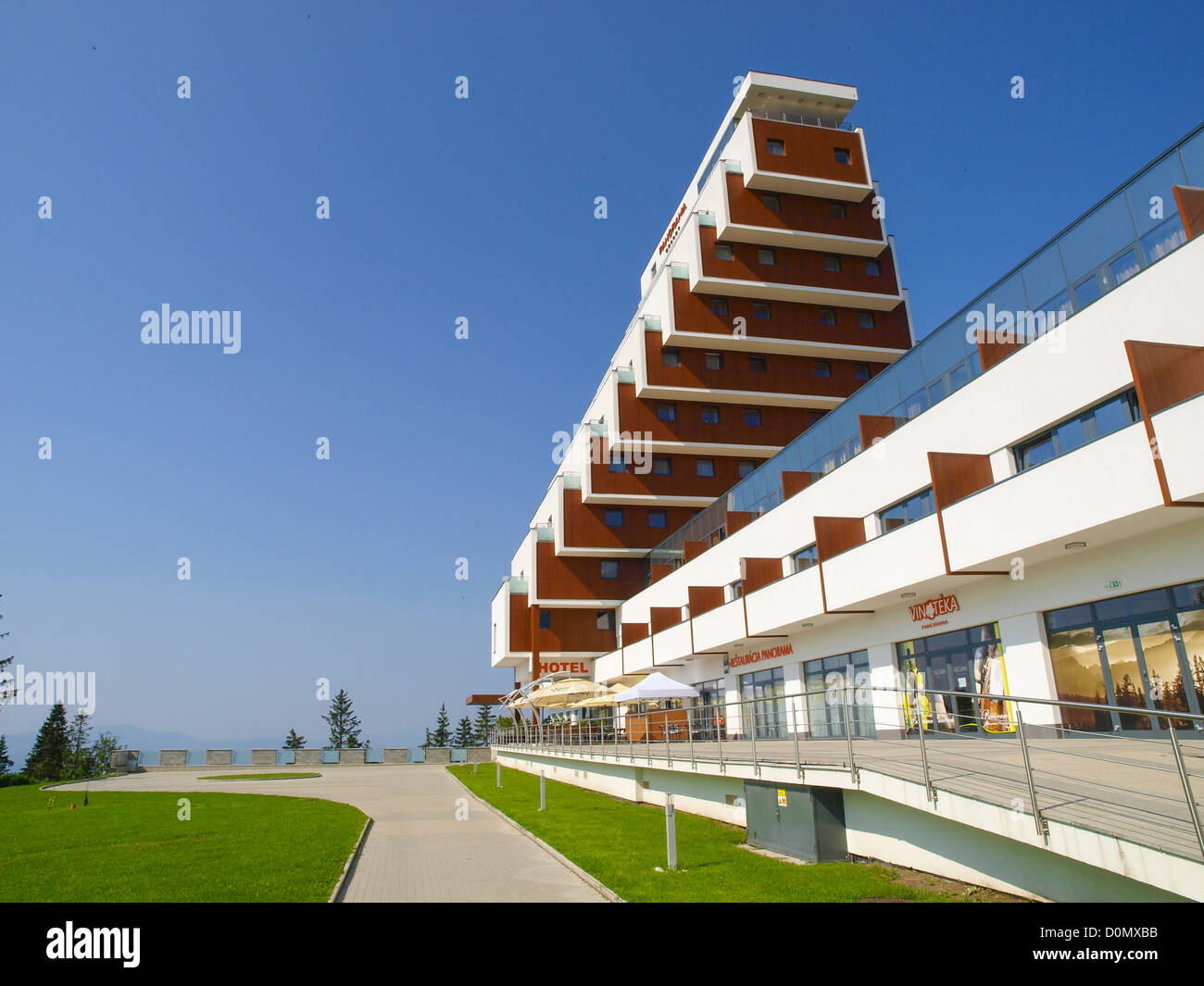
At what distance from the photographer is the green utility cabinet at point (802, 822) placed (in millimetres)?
10945

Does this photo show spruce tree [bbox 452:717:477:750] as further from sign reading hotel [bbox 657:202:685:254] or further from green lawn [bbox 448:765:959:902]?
green lawn [bbox 448:765:959:902]

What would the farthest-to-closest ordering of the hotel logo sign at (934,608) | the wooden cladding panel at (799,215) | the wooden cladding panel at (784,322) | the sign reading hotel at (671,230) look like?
the sign reading hotel at (671,230), the wooden cladding panel at (784,322), the wooden cladding panel at (799,215), the hotel logo sign at (934,608)

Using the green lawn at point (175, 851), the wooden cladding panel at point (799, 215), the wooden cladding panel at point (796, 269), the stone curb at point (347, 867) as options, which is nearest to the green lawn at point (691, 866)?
the stone curb at point (347, 867)

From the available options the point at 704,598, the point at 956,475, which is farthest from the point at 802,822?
the point at 704,598

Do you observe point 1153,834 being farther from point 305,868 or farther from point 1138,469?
point 305,868

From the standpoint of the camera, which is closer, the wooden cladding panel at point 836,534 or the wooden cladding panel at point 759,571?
the wooden cladding panel at point 836,534

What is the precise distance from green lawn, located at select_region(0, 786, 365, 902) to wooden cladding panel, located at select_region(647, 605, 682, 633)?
16.6 meters

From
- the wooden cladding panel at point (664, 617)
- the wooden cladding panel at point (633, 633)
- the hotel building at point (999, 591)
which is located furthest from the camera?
the wooden cladding panel at point (633, 633)

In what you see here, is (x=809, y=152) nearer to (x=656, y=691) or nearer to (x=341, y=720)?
(x=656, y=691)

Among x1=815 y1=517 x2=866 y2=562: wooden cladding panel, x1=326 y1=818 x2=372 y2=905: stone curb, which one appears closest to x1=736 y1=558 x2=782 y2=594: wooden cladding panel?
x1=815 y1=517 x2=866 y2=562: wooden cladding panel

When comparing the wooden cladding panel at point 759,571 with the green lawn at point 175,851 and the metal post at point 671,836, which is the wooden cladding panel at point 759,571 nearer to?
the green lawn at point 175,851

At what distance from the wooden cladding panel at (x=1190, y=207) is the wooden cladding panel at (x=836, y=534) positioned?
10632mm
